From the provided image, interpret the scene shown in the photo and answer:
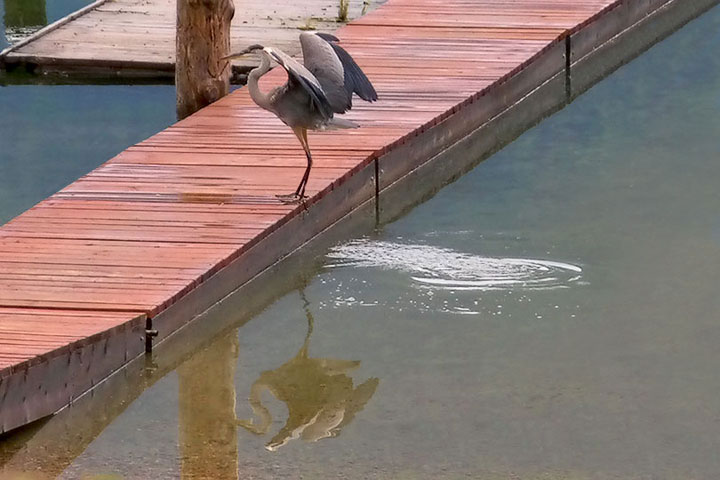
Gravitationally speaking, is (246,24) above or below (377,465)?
above

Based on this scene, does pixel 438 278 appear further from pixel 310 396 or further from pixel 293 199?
pixel 310 396

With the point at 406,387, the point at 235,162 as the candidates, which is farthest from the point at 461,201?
the point at 406,387

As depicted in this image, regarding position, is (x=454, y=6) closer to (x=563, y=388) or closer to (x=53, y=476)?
(x=563, y=388)

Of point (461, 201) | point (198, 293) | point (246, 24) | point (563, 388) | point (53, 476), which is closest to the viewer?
point (53, 476)

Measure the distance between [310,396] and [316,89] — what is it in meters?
1.57

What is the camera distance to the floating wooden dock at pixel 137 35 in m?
11.5

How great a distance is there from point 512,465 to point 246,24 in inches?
260

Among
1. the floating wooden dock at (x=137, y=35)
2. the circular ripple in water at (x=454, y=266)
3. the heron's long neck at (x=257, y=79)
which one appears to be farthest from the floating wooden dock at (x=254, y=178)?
the heron's long neck at (x=257, y=79)

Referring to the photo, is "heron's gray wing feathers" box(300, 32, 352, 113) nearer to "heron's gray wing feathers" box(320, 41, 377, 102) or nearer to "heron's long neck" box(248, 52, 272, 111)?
"heron's gray wing feathers" box(320, 41, 377, 102)

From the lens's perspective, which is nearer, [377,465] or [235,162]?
[377,465]

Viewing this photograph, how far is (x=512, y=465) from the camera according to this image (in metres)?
6.26

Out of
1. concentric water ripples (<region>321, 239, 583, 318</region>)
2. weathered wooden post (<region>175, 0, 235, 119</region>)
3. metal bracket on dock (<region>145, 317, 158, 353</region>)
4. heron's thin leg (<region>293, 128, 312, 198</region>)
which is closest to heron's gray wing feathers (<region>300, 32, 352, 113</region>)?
heron's thin leg (<region>293, 128, 312, 198</region>)

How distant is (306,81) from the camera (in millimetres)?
7742

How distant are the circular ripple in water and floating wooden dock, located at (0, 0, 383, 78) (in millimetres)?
3044
